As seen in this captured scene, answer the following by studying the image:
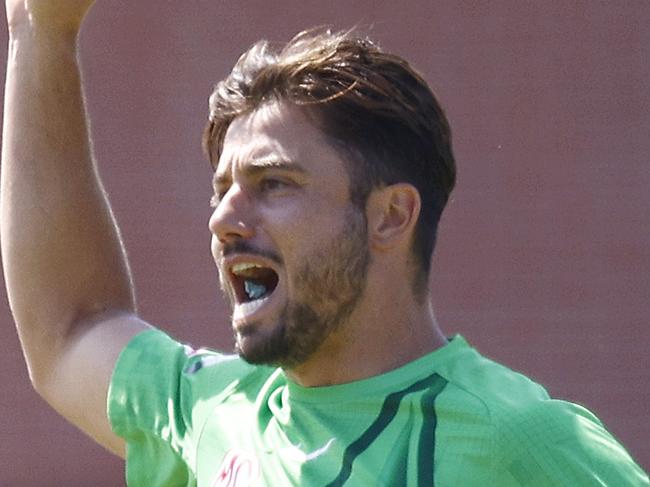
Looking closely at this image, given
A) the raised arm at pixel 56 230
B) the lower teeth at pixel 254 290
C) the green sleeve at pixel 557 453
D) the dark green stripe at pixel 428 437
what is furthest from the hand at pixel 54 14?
the green sleeve at pixel 557 453

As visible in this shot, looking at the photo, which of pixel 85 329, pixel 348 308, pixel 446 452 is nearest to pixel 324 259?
pixel 348 308

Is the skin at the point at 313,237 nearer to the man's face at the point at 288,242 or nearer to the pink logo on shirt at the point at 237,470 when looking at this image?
the man's face at the point at 288,242

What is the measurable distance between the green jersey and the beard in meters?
0.10

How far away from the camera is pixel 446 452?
1.90 metres

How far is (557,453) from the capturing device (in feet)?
5.98

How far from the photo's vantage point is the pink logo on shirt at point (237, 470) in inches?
81.9

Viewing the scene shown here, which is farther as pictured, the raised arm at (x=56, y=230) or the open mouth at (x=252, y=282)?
the raised arm at (x=56, y=230)

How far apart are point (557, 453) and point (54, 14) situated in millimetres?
1144

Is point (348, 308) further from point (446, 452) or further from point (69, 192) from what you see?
point (69, 192)

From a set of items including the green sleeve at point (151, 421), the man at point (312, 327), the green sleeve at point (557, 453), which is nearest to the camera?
the green sleeve at point (557, 453)

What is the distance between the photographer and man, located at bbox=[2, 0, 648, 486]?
192cm

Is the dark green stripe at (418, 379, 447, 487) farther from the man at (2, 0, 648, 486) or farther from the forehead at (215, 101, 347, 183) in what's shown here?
the forehead at (215, 101, 347, 183)

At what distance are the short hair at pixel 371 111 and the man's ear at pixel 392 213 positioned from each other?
0.01 meters

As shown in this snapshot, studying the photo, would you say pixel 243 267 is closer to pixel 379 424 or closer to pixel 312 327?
pixel 312 327
